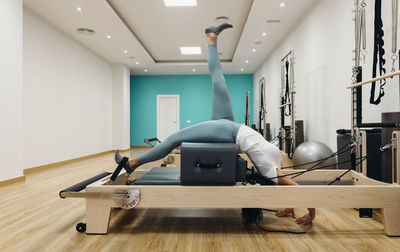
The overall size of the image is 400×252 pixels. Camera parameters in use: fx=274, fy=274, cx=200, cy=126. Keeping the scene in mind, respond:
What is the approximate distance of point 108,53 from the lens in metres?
6.95

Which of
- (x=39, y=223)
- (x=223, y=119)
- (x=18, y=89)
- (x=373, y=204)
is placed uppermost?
(x=18, y=89)

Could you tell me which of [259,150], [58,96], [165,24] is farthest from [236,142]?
[58,96]

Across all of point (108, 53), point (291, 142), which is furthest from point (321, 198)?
point (108, 53)

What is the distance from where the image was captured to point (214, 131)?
1729 millimetres

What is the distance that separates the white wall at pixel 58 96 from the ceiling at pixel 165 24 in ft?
0.95

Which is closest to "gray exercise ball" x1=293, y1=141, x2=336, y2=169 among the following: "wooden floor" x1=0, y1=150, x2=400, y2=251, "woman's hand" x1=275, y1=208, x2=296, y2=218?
"wooden floor" x1=0, y1=150, x2=400, y2=251

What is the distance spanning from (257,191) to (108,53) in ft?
21.0

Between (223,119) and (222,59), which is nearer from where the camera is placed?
(223,119)

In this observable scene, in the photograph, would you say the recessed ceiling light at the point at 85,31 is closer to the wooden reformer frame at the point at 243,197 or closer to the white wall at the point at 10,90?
the white wall at the point at 10,90

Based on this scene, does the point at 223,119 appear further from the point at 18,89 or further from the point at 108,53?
the point at 108,53

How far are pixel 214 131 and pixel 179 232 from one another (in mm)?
647

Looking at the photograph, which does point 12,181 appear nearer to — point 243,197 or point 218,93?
point 218,93

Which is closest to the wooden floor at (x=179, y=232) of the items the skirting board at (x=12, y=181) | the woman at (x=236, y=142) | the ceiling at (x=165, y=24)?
the woman at (x=236, y=142)

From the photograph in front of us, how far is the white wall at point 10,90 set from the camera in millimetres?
3199
